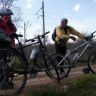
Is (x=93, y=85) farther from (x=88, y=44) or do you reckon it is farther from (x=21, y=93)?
(x=88, y=44)

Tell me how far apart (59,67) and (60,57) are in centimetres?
59

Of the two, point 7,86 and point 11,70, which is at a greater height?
point 11,70

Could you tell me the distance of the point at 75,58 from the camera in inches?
477

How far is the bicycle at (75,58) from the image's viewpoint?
11.8 metres

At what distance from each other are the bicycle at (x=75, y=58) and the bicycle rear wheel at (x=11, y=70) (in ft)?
8.06

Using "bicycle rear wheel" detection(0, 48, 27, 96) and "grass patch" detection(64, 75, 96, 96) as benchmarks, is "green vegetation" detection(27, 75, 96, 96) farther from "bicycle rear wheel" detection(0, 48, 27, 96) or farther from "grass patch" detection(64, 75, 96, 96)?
"bicycle rear wheel" detection(0, 48, 27, 96)

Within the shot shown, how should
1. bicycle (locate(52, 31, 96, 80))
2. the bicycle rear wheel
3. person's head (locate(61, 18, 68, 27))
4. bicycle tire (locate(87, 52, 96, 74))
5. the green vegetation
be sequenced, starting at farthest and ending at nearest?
person's head (locate(61, 18, 68, 27)) < bicycle tire (locate(87, 52, 96, 74)) < bicycle (locate(52, 31, 96, 80)) < the bicycle rear wheel < the green vegetation

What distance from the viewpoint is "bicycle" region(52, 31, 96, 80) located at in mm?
11812

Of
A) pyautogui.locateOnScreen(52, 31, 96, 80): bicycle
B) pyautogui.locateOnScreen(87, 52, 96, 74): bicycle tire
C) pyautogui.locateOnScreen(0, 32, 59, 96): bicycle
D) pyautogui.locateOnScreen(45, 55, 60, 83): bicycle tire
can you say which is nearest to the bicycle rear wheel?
pyautogui.locateOnScreen(0, 32, 59, 96): bicycle

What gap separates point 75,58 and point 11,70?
325 cm

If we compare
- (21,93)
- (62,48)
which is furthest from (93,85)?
(62,48)

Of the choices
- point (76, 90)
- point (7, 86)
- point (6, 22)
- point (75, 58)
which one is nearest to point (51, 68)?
point (75, 58)

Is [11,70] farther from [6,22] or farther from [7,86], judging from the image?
[6,22]

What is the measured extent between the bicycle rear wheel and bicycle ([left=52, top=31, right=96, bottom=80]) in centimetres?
246
